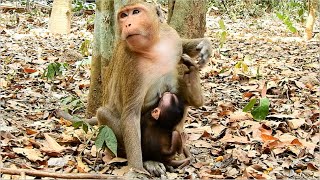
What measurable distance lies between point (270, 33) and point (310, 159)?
9658 mm

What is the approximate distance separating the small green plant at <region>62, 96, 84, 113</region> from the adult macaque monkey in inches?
53.4

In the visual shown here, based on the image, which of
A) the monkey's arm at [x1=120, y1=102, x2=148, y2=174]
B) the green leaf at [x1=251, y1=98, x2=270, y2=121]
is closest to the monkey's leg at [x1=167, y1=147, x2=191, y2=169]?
the monkey's arm at [x1=120, y1=102, x2=148, y2=174]

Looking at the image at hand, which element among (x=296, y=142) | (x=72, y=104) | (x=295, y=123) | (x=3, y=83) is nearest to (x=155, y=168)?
(x=296, y=142)

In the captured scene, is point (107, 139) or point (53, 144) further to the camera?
point (53, 144)

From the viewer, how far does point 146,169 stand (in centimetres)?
350

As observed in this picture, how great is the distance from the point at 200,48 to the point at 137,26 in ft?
1.98

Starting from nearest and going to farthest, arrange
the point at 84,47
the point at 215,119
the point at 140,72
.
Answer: the point at 140,72 < the point at 215,119 < the point at 84,47

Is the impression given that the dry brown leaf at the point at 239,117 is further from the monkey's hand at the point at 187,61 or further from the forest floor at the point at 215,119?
the monkey's hand at the point at 187,61

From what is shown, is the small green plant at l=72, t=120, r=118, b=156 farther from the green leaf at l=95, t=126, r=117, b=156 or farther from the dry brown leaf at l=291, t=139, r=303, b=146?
the dry brown leaf at l=291, t=139, r=303, b=146

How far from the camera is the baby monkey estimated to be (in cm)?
356

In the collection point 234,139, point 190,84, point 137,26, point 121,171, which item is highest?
point 137,26

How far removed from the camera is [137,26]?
135 inches

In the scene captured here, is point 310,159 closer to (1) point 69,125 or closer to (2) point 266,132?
(2) point 266,132

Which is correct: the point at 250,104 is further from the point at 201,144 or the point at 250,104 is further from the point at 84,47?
the point at 84,47
